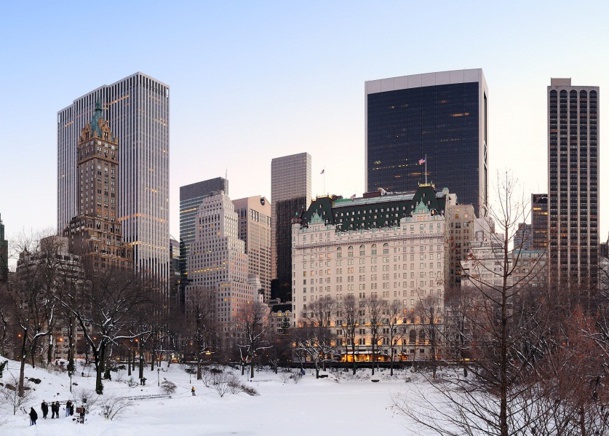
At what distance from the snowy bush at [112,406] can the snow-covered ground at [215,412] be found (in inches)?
19.5

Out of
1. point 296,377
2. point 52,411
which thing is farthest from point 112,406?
point 296,377

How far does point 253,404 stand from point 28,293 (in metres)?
25.2

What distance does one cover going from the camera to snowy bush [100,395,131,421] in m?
53.2

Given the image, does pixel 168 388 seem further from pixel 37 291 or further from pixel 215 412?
pixel 37 291

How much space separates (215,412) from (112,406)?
417 inches

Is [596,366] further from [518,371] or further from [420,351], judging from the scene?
[420,351]

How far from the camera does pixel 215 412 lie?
62.7 meters

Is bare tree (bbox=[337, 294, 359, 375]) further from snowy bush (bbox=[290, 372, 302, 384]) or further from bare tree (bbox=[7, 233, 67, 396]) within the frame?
bare tree (bbox=[7, 233, 67, 396])

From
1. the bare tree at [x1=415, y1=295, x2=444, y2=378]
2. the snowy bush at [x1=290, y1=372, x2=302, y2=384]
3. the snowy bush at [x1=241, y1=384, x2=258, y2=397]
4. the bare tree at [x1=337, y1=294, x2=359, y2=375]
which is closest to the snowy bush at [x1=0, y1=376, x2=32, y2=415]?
the snowy bush at [x1=241, y1=384, x2=258, y2=397]

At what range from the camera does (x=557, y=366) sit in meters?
19.8

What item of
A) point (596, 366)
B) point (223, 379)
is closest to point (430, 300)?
point (223, 379)

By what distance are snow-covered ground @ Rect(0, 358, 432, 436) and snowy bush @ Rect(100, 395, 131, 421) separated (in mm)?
495

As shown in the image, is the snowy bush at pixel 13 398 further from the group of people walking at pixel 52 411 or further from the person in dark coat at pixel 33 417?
the person in dark coat at pixel 33 417

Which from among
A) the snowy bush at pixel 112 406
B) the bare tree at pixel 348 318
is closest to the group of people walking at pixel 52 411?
the snowy bush at pixel 112 406
